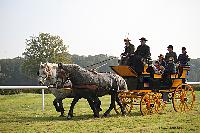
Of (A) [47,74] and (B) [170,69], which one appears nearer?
(A) [47,74]

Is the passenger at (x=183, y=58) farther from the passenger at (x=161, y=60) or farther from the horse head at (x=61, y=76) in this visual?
the horse head at (x=61, y=76)

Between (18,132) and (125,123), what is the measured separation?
3.26 meters

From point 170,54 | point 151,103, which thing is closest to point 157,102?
point 151,103

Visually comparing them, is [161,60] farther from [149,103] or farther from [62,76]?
[62,76]

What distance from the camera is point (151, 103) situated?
1372cm

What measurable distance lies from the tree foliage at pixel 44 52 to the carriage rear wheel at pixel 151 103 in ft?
139

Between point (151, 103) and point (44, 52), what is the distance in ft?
148

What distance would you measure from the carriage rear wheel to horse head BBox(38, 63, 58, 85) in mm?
3258

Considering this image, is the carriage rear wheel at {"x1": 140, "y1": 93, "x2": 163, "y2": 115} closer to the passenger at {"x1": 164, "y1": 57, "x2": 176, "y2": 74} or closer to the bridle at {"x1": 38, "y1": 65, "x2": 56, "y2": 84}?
the passenger at {"x1": 164, "y1": 57, "x2": 176, "y2": 74}

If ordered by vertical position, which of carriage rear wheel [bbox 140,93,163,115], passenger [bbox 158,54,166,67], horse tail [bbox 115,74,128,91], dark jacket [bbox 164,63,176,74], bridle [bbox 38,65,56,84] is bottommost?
carriage rear wheel [bbox 140,93,163,115]

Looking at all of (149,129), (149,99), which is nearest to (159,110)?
(149,99)

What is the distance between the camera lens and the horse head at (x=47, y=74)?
12141 mm

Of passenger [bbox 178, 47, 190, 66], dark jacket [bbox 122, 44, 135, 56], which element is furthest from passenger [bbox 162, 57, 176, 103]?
dark jacket [bbox 122, 44, 135, 56]

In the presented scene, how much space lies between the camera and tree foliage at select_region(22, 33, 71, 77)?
55.7 m
